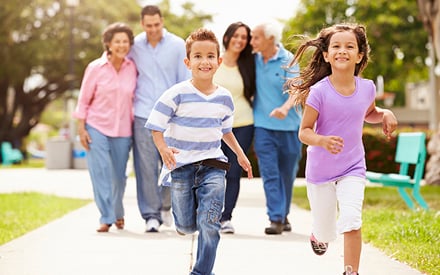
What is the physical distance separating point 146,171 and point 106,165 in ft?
1.28

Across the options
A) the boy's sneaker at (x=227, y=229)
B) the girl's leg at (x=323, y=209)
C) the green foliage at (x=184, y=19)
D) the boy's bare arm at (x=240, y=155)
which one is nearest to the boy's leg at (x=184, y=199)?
the boy's bare arm at (x=240, y=155)

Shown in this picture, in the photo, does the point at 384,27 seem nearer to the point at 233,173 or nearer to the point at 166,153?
the point at 233,173

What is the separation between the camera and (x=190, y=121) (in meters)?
5.25

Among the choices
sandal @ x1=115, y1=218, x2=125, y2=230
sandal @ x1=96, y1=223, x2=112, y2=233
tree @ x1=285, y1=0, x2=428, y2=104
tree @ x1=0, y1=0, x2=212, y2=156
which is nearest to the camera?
sandal @ x1=96, y1=223, x2=112, y2=233

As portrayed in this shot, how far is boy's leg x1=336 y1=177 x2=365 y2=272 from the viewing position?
487cm

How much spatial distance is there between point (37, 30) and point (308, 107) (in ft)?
113

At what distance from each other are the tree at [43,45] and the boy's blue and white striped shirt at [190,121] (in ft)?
99.4

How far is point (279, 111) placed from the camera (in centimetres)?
790

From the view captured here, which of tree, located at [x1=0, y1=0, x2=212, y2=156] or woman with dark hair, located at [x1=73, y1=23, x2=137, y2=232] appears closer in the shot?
woman with dark hair, located at [x1=73, y1=23, x2=137, y2=232]

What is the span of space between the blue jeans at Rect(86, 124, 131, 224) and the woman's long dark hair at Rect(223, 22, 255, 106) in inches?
49.8

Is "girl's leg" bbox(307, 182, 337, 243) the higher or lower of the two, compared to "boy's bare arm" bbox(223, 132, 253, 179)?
lower

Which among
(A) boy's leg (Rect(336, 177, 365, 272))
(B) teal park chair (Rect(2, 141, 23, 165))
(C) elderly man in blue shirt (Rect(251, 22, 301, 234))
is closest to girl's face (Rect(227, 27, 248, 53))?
(C) elderly man in blue shirt (Rect(251, 22, 301, 234))

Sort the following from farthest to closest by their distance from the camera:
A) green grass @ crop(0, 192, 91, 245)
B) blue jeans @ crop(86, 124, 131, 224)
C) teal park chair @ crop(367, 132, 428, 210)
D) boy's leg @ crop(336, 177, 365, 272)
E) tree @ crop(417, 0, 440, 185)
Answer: tree @ crop(417, 0, 440, 185), teal park chair @ crop(367, 132, 428, 210), green grass @ crop(0, 192, 91, 245), blue jeans @ crop(86, 124, 131, 224), boy's leg @ crop(336, 177, 365, 272)

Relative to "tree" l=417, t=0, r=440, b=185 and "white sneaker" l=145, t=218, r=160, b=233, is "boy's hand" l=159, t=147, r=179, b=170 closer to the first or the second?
"white sneaker" l=145, t=218, r=160, b=233
